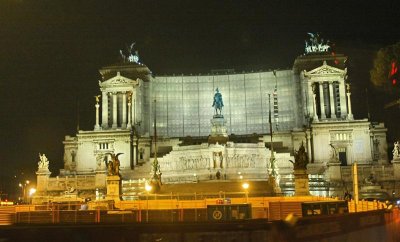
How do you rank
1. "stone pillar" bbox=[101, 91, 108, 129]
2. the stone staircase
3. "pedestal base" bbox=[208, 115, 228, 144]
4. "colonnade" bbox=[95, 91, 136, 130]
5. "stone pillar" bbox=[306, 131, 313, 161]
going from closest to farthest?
the stone staircase, "pedestal base" bbox=[208, 115, 228, 144], "stone pillar" bbox=[306, 131, 313, 161], "colonnade" bbox=[95, 91, 136, 130], "stone pillar" bbox=[101, 91, 108, 129]

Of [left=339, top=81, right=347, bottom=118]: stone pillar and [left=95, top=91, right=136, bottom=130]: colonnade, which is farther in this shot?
[left=95, top=91, right=136, bottom=130]: colonnade

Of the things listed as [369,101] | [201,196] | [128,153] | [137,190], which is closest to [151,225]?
[201,196]

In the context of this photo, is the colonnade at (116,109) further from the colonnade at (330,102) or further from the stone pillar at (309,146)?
the colonnade at (330,102)

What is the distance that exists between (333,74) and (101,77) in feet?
156

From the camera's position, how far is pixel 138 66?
104 metres

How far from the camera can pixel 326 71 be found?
97.1 meters

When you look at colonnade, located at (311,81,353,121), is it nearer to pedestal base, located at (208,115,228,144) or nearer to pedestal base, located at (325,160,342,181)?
pedestal base, located at (208,115,228,144)

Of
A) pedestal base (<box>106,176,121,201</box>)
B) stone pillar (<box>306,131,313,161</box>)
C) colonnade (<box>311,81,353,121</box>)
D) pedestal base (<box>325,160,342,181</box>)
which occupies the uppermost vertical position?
colonnade (<box>311,81,353,121</box>)

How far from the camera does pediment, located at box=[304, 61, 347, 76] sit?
96625 mm

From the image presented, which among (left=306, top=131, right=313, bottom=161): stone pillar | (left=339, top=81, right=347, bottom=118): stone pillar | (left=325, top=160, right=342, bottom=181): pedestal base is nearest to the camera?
(left=325, top=160, right=342, bottom=181): pedestal base

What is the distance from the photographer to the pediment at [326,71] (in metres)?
→ 96.6

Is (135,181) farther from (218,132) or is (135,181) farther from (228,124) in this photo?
(228,124)

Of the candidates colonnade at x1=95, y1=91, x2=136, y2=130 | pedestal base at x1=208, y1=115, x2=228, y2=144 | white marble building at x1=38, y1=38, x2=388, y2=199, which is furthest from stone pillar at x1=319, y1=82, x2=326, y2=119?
colonnade at x1=95, y1=91, x2=136, y2=130

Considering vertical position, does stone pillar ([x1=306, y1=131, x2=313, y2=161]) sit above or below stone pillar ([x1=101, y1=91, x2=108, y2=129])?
below
